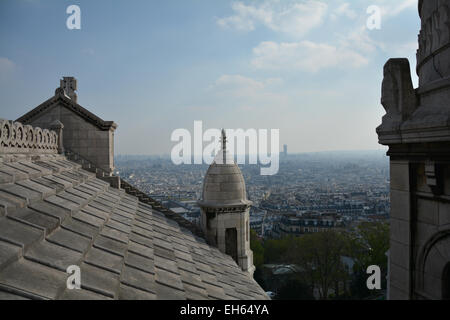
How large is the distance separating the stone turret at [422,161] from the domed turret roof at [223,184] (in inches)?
308

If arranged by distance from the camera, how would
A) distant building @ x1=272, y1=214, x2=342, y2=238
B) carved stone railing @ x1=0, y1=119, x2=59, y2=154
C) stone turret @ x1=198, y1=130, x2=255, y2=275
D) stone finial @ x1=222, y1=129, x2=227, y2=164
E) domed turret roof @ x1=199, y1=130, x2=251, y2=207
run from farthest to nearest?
distant building @ x1=272, y1=214, x2=342, y2=238, stone finial @ x1=222, y1=129, x2=227, y2=164, domed turret roof @ x1=199, y1=130, x2=251, y2=207, stone turret @ x1=198, y1=130, x2=255, y2=275, carved stone railing @ x1=0, y1=119, x2=59, y2=154

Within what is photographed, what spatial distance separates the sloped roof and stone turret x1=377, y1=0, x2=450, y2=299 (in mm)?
10040

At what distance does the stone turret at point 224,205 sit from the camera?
42.8ft

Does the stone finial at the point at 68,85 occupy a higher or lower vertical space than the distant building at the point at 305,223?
higher

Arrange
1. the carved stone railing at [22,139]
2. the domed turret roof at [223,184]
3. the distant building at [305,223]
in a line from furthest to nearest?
the distant building at [305,223], the domed turret roof at [223,184], the carved stone railing at [22,139]

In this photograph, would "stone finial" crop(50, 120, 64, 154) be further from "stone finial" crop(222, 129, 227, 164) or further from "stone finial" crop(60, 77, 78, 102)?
"stone finial" crop(222, 129, 227, 164)

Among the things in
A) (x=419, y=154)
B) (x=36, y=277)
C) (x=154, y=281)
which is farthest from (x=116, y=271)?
(x=419, y=154)

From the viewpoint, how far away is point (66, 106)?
489 inches

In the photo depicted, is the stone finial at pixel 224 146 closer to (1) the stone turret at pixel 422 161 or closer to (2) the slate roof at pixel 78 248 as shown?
(2) the slate roof at pixel 78 248

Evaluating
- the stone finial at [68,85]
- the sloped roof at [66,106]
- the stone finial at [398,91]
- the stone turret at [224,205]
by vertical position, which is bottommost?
the stone turret at [224,205]

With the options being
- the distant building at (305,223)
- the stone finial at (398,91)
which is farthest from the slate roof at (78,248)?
the distant building at (305,223)

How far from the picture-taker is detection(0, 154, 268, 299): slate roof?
3662 mm

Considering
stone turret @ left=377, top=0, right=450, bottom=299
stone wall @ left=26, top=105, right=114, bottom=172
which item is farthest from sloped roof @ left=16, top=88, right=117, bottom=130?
stone turret @ left=377, top=0, right=450, bottom=299

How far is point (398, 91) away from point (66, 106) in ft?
37.0
